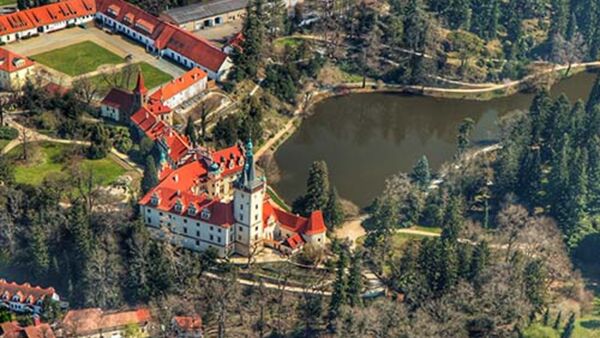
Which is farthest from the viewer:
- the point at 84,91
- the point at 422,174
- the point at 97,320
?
the point at 84,91

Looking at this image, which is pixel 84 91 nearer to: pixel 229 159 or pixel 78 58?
pixel 78 58

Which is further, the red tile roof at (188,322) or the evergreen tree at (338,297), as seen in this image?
the evergreen tree at (338,297)

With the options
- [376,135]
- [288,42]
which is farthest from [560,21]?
[288,42]

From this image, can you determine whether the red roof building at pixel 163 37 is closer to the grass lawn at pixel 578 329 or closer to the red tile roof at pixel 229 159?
the red tile roof at pixel 229 159

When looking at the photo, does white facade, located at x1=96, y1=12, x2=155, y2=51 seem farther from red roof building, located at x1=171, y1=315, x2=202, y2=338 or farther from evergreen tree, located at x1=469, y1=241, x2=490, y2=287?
evergreen tree, located at x1=469, y1=241, x2=490, y2=287

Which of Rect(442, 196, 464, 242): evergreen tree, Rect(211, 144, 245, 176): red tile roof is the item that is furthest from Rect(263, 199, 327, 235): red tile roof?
Rect(442, 196, 464, 242): evergreen tree

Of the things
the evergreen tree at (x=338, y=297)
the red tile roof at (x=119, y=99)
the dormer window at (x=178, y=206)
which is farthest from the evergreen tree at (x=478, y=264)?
the red tile roof at (x=119, y=99)
